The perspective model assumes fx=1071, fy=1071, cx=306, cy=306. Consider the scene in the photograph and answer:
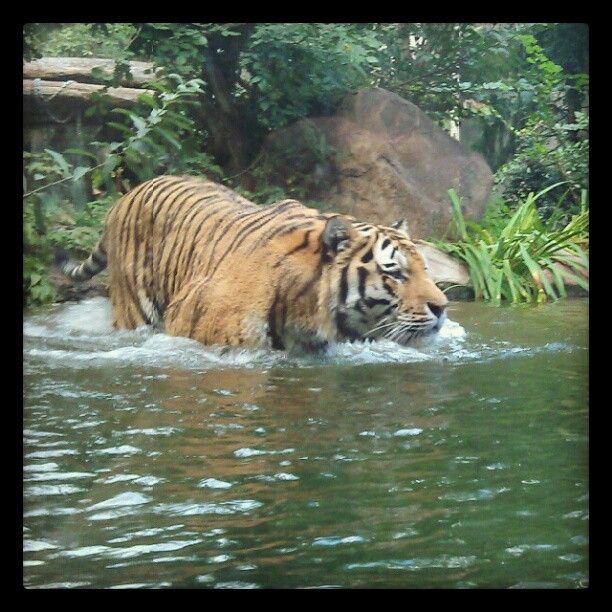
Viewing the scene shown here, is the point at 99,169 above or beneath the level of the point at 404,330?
above

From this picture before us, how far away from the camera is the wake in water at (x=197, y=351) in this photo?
368 cm

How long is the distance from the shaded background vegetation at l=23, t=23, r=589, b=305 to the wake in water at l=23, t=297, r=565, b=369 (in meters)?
0.18

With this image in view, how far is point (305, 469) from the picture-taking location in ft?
8.31

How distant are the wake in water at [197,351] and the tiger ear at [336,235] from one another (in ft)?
1.22

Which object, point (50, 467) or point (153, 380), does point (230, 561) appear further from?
point (153, 380)

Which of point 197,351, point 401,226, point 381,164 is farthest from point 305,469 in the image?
point 381,164

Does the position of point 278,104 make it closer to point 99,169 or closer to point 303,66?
point 303,66

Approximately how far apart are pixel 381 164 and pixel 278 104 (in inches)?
30.9

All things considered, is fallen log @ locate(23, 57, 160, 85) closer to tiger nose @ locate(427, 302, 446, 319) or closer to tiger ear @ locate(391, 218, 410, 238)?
tiger ear @ locate(391, 218, 410, 238)

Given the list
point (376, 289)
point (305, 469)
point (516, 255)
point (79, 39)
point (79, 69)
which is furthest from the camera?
point (516, 255)

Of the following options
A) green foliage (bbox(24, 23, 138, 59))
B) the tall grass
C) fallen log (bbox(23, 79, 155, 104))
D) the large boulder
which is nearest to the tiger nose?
the tall grass

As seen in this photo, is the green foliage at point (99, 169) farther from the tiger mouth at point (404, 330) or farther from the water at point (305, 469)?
the tiger mouth at point (404, 330)

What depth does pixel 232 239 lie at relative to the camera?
4.21m

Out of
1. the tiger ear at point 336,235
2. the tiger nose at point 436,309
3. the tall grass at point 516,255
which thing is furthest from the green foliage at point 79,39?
the tall grass at point 516,255
